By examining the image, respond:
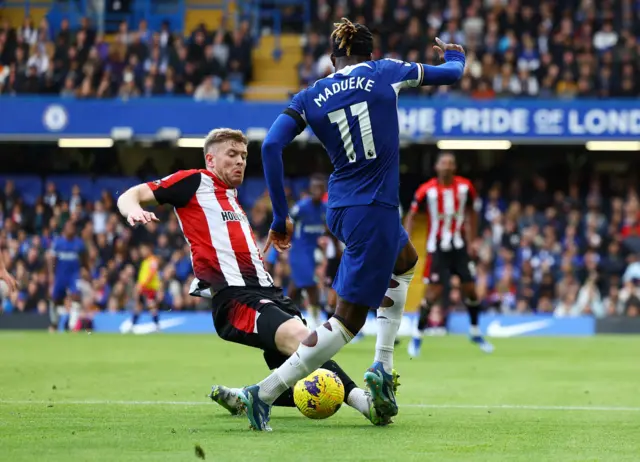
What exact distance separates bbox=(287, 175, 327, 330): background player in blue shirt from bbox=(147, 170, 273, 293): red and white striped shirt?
400 inches

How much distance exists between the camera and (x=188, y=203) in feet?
24.8

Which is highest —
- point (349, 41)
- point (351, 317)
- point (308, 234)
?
point (349, 41)

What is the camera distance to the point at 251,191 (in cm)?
2788

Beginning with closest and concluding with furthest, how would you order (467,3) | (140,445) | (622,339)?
1. (140,445)
2. (622,339)
3. (467,3)

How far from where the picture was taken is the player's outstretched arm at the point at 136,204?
662cm

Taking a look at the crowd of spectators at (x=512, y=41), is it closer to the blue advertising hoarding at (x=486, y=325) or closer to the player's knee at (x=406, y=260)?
the blue advertising hoarding at (x=486, y=325)

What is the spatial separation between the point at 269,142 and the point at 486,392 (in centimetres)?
397

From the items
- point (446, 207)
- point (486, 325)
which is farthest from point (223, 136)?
point (486, 325)

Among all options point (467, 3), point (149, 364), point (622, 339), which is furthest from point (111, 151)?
point (149, 364)

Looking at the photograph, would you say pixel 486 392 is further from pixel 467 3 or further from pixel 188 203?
pixel 467 3

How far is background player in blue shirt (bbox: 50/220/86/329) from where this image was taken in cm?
2308

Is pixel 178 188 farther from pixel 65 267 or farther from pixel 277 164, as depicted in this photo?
pixel 65 267

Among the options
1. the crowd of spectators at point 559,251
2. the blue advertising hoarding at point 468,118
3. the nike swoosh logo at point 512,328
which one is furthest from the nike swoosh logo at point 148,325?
the nike swoosh logo at point 512,328

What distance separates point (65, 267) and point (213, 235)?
16.2 m
